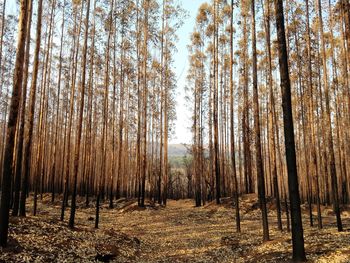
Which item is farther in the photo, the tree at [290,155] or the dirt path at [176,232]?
the dirt path at [176,232]

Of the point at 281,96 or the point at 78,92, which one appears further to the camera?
the point at 78,92

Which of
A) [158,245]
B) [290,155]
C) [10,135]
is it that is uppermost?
[10,135]

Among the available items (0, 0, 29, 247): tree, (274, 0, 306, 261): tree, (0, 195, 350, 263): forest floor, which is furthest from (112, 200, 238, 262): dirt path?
(0, 0, 29, 247): tree

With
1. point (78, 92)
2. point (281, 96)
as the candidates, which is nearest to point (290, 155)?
point (281, 96)

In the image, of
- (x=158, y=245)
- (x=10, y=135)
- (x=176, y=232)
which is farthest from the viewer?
(x=176, y=232)

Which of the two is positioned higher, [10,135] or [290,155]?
[10,135]

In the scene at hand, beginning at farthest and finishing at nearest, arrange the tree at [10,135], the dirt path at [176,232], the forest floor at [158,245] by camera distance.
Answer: the dirt path at [176,232], the forest floor at [158,245], the tree at [10,135]

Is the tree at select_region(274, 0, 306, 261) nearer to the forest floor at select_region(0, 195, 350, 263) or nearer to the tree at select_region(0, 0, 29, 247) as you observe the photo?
the forest floor at select_region(0, 195, 350, 263)

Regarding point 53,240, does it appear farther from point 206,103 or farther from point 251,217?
point 206,103

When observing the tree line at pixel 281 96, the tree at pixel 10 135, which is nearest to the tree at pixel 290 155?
the tree line at pixel 281 96

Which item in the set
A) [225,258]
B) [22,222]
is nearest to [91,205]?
[22,222]

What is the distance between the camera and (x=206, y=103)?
2720 centimetres

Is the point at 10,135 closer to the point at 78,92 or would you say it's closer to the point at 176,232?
the point at 176,232

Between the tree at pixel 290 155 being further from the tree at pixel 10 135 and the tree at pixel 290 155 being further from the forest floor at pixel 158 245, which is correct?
the tree at pixel 10 135
